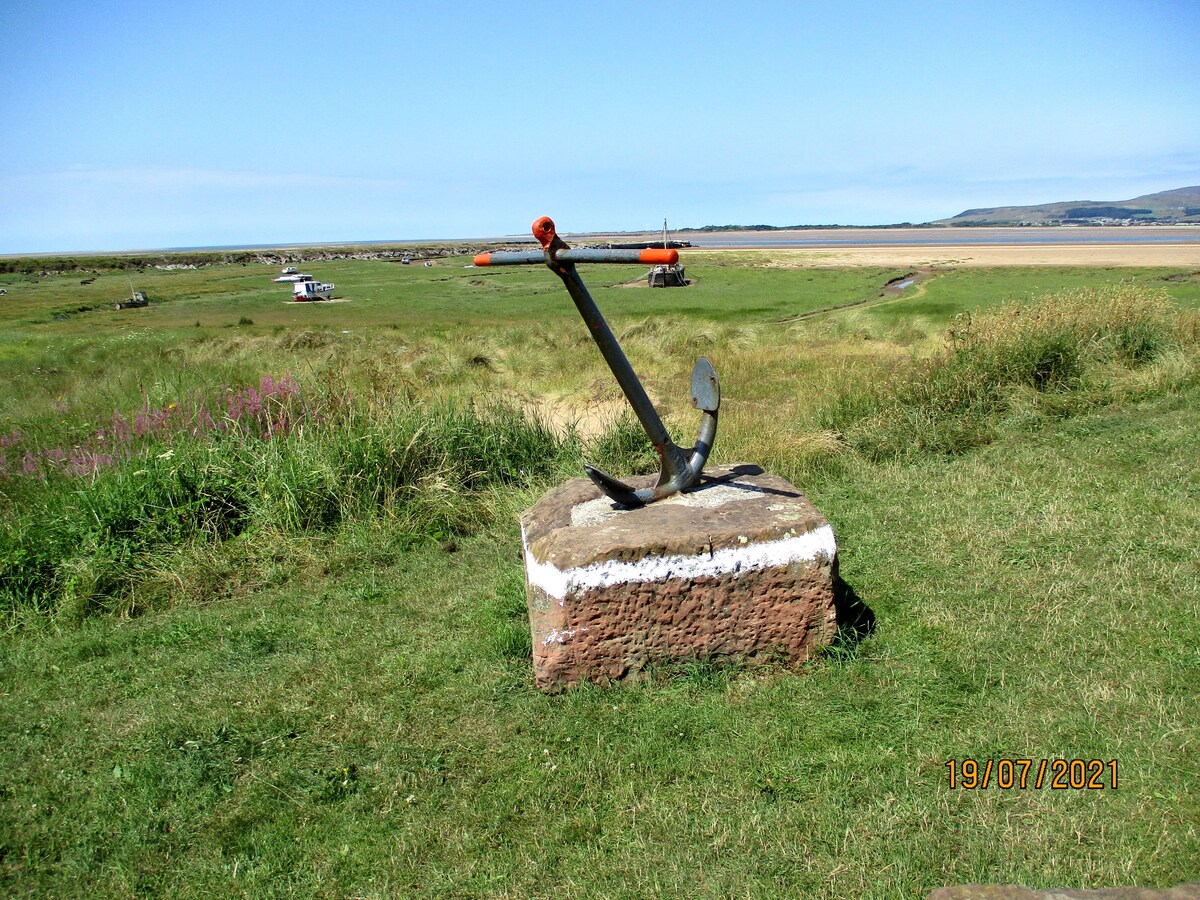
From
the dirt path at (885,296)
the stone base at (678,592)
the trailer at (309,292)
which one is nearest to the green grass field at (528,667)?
the stone base at (678,592)

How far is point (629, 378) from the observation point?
3982 millimetres

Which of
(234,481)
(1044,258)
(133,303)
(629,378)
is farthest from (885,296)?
(1044,258)

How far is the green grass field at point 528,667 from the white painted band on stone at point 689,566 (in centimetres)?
50

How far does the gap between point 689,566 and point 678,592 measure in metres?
0.14

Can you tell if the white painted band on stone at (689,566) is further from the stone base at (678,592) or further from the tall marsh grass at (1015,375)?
the tall marsh grass at (1015,375)

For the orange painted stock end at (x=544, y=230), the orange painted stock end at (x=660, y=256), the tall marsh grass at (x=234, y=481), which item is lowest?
the tall marsh grass at (x=234, y=481)

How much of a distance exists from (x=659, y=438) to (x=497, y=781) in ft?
5.89

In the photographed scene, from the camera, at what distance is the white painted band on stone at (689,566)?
3.79 m

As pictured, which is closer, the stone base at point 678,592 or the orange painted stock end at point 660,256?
the orange painted stock end at point 660,256

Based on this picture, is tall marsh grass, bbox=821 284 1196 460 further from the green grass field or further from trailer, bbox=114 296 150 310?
trailer, bbox=114 296 150 310

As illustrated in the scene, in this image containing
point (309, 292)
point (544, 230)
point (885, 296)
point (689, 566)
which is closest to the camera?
point (544, 230)

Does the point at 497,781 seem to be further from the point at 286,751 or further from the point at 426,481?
the point at 426,481

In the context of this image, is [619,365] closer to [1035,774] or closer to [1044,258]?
[1035,774]

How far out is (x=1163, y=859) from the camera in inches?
105
